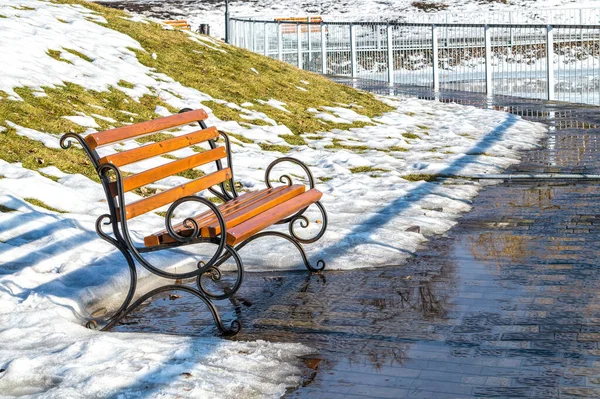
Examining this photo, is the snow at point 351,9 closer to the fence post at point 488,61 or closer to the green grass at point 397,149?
the fence post at point 488,61

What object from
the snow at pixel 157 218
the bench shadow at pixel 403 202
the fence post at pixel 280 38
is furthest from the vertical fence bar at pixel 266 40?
the bench shadow at pixel 403 202

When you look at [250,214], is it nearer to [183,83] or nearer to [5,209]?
[5,209]

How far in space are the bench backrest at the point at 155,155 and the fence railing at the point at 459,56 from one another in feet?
39.5

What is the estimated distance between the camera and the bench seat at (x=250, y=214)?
551 cm

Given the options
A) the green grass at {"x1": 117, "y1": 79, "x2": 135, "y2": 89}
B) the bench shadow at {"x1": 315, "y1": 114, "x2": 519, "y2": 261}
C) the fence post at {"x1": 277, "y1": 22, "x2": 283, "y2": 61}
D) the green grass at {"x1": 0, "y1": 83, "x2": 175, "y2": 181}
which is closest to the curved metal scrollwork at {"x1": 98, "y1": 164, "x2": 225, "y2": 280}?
the bench shadow at {"x1": 315, "y1": 114, "x2": 519, "y2": 261}

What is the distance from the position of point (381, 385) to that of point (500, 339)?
2.74 feet

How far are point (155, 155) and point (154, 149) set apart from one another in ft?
0.15

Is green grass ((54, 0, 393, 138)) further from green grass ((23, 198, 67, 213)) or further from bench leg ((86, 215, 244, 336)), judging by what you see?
bench leg ((86, 215, 244, 336))

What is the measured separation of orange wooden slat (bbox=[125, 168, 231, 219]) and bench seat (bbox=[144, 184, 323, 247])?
16 centimetres

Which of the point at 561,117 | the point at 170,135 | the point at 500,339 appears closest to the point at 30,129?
the point at 170,135

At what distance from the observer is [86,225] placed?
24.5 feet

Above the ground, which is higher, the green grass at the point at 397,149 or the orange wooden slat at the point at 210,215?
the orange wooden slat at the point at 210,215

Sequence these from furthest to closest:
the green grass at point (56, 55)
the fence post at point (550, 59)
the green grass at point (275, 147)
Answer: the fence post at point (550, 59) < the green grass at point (56, 55) < the green grass at point (275, 147)

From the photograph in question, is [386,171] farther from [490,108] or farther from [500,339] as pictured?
[490,108]
